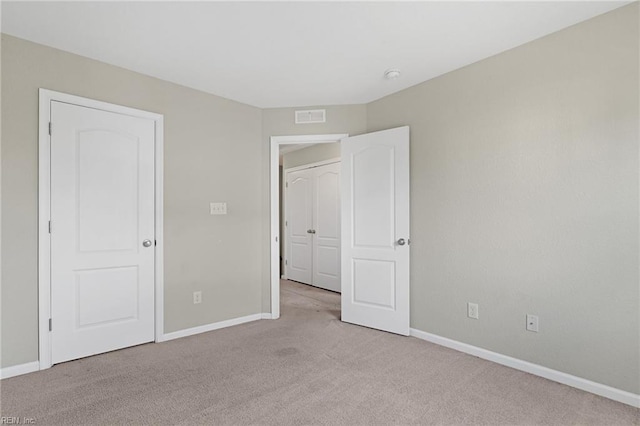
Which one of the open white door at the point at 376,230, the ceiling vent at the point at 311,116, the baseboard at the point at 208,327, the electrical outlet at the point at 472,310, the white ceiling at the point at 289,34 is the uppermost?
the white ceiling at the point at 289,34

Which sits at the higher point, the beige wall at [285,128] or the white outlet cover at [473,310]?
the beige wall at [285,128]

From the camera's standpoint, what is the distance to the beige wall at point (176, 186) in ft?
7.73

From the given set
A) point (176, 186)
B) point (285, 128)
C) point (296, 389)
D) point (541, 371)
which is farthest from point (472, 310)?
point (176, 186)

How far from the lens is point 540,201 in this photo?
2383 millimetres

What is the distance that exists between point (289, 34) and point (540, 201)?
2.18 metres

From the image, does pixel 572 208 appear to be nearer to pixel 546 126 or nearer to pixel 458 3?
pixel 546 126

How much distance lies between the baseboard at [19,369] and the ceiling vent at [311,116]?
3.19 meters

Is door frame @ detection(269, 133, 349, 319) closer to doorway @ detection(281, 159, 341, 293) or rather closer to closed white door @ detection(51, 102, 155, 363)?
closed white door @ detection(51, 102, 155, 363)

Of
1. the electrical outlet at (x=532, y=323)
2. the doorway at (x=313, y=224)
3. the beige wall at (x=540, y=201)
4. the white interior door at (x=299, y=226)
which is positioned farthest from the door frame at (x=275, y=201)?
the electrical outlet at (x=532, y=323)

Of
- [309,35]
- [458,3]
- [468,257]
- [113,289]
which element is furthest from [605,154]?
[113,289]

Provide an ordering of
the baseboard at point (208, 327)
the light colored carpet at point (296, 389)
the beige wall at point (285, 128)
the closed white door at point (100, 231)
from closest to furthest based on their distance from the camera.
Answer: the light colored carpet at point (296, 389) → the closed white door at point (100, 231) → the baseboard at point (208, 327) → the beige wall at point (285, 128)

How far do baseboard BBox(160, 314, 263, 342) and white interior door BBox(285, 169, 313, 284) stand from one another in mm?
2202

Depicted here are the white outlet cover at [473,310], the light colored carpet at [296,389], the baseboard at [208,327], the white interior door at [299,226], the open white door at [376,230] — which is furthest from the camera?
the white interior door at [299,226]

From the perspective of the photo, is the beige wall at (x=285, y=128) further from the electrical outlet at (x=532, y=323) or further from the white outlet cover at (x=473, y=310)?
the electrical outlet at (x=532, y=323)
